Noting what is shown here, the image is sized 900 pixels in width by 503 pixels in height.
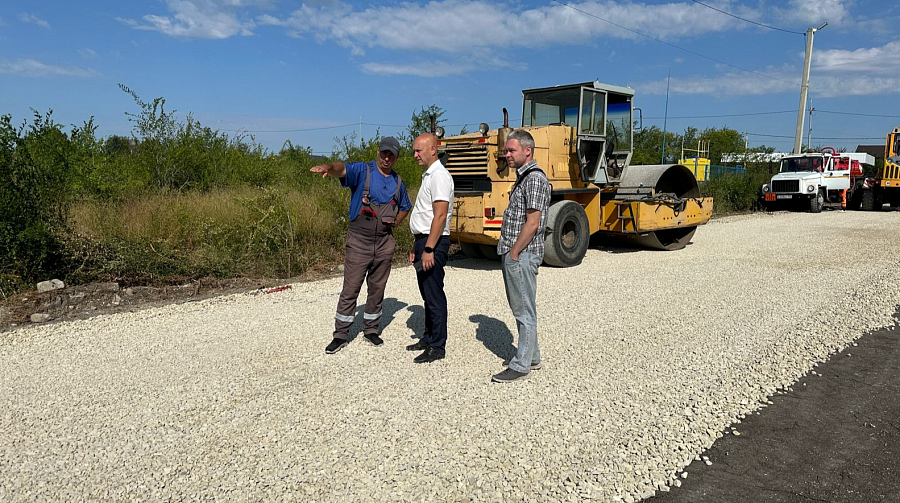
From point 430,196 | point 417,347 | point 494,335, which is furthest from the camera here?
point 494,335

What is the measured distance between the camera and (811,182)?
22.3 metres

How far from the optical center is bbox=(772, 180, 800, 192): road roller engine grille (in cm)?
2230

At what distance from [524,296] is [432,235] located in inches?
35.9

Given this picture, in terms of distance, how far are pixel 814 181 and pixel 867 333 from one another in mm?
18841

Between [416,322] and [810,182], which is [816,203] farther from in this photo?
[416,322]

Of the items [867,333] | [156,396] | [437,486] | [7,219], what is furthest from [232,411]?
[867,333]

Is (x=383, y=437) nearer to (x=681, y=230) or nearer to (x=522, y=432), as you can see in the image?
(x=522, y=432)

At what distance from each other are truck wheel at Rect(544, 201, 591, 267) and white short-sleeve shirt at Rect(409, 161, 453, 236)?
15.4 feet

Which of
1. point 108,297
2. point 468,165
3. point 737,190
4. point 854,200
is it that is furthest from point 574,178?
point 854,200

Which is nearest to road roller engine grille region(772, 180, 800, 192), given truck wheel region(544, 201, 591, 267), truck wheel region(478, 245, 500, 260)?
truck wheel region(544, 201, 591, 267)

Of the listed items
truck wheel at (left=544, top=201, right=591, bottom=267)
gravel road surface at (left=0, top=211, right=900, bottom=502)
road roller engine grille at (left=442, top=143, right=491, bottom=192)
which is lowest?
gravel road surface at (left=0, top=211, right=900, bottom=502)

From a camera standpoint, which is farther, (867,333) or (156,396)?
(867,333)

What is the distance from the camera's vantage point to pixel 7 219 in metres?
7.35

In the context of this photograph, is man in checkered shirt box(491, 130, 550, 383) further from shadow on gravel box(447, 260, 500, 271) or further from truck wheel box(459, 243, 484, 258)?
truck wheel box(459, 243, 484, 258)
